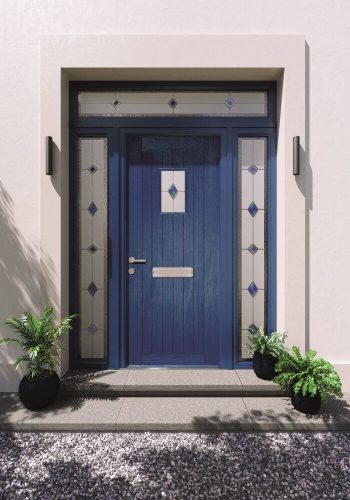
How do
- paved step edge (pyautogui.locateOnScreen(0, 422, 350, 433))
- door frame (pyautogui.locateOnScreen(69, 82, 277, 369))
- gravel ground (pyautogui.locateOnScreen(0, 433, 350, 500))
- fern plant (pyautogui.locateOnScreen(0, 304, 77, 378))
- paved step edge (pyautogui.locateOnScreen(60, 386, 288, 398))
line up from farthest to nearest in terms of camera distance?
door frame (pyautogui.locateOnScreen(69, 82, 277, 369))
paved step edge (pyautogui.locateOnScreen(60, 386, 288, 398))
fern plant (pyautogui.locateOnScreen(0, 304, 77, 378))
paved step edge (pyautogui.locateOnScreen(0, 422, 350, 433))
gravel ground (pyautogui.locateOnScreen(0, 433, 350, 500))

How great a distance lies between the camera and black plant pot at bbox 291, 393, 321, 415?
2990 mm

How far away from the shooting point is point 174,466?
96.3 inches

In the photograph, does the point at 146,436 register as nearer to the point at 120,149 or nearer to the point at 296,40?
the point at 120,149

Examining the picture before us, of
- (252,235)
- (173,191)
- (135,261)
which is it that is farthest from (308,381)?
(173,191)

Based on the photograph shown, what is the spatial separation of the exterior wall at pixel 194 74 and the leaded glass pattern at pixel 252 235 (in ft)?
1.00

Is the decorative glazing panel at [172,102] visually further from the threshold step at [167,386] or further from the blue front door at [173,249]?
the threshold step at [167,386]

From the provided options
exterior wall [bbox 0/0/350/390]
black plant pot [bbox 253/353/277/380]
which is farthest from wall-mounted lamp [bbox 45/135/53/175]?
black plant pot [bbox 253/353/277/380]

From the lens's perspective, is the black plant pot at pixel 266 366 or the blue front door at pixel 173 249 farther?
the blue front door at pixel 173 249

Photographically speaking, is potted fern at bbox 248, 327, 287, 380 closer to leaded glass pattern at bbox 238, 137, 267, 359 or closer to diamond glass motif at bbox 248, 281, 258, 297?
leaded glass pattern at bbox 238, 137, 267, 359

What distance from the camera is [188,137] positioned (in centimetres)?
382

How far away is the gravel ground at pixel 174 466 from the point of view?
7.28 ft

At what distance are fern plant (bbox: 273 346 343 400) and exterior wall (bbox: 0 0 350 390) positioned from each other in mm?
410

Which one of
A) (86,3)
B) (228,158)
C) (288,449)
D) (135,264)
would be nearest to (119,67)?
(86,3)

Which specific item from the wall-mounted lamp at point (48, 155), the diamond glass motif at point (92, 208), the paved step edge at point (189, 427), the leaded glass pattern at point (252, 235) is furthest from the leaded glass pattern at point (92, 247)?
the leaded glass pattern at point (252, 235)
